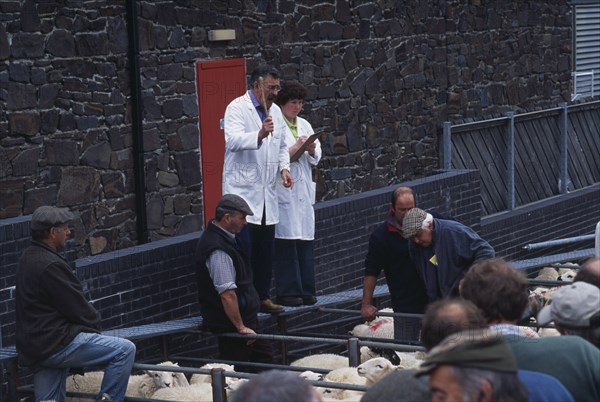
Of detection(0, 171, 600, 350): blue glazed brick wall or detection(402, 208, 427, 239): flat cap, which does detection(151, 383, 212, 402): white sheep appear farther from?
detection(402, 208, 427, 239): flat cap

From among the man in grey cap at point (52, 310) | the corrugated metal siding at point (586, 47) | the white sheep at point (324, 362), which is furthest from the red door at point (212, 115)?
the corrugated metal siding at point (586, 47)

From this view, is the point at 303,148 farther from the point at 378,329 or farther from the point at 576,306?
the point at 576,306

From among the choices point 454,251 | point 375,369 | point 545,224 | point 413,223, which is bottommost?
point 545,224

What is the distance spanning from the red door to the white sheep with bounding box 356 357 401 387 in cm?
473

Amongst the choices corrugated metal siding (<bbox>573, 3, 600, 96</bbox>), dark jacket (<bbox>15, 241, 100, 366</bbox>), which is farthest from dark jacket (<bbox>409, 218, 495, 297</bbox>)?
corrugated metal siding (<bbox>573, 3, 600, 96</bbox>)

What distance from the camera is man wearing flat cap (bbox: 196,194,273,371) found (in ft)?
30.6

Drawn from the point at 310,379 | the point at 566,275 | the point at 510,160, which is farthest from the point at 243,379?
the point at 510,160

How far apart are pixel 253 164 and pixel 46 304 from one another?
109 inches

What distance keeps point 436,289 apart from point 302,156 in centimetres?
211

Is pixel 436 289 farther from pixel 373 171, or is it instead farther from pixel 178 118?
pixel 373 171

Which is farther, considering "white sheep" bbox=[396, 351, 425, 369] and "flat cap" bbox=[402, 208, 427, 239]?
"white sheep" bbox=[396, 351, 425, 369]

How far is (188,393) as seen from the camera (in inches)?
338

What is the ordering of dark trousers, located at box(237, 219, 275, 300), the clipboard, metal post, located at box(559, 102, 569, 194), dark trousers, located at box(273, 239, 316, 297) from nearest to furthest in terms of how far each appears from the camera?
dark trousers, located at box(237, 219, 275, 300) < the clipboard < dark trousers, located at box(273, 239, 316, 297) < metal post, located at box(559, 102, 569, 194)

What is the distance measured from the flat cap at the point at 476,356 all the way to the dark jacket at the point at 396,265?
5733 mm
